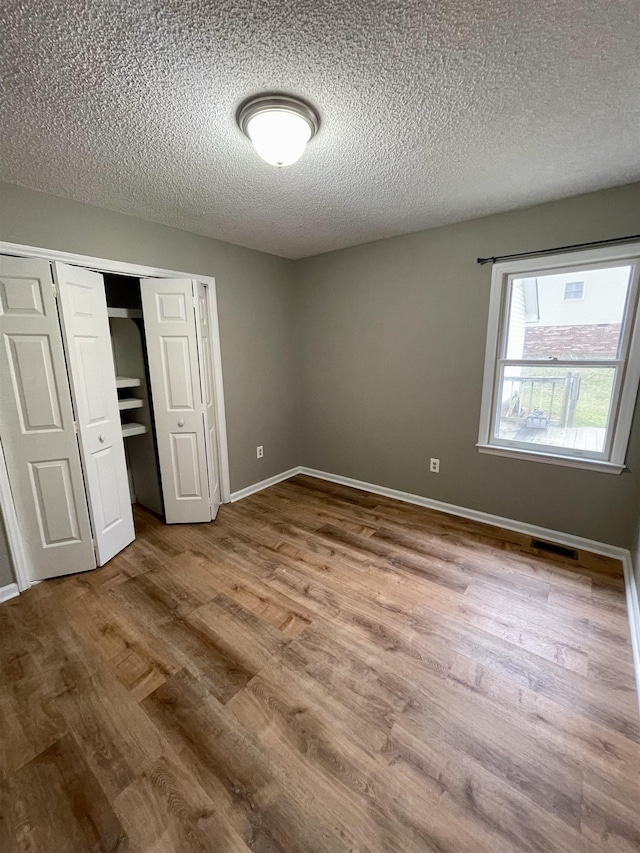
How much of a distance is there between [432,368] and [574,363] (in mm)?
1019

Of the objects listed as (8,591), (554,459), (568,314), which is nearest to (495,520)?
(554,459)

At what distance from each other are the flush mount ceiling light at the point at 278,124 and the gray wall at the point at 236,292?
1.47 metres

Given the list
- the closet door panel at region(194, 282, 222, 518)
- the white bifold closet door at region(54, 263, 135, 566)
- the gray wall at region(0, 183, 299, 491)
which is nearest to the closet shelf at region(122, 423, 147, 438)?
the white bifold closet door at region(54, 263, 135, 566)

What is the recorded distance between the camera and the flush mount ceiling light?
4.47 feet

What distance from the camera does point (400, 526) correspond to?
2932 millimetres

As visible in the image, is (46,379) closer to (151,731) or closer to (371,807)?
(151,731)

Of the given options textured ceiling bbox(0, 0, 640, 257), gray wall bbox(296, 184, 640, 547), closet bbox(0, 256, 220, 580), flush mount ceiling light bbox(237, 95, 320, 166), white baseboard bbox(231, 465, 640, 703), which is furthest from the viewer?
gray wall bbox(296, 184, 640, 547)

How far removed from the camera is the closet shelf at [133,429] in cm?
286

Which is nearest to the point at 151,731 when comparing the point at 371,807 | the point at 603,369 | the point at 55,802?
the point at 55,802

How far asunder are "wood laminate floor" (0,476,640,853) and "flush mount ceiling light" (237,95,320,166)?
2.35 meters

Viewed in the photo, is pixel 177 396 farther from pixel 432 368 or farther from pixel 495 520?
pixel 495 520

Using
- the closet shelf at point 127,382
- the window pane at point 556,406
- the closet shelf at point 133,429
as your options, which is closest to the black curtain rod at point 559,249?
the window pane at point 556,406

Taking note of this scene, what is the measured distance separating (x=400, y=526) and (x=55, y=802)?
7.94ft

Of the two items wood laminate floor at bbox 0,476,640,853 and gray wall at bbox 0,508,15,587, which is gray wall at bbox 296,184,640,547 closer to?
wood laminate floor at bbox 0,476,640,853
